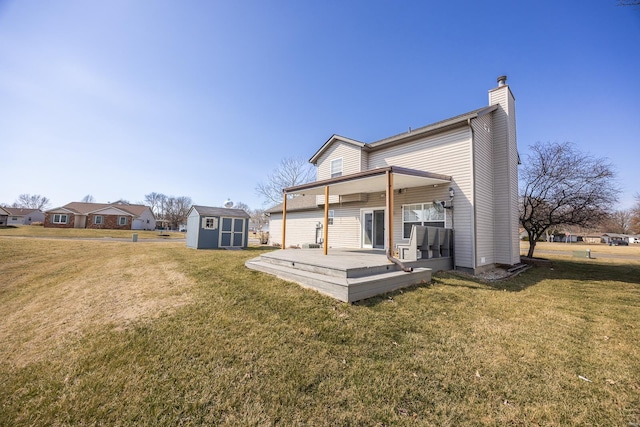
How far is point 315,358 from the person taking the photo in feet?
10.7

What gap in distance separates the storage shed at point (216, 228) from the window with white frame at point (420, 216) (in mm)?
12321

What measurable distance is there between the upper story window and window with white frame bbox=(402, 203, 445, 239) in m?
3.95

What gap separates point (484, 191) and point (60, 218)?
53.6 meters

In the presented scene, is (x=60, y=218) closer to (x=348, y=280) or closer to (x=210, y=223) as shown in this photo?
(x=210, y=223)

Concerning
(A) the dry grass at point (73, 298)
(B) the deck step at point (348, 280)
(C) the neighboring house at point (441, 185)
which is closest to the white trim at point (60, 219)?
(A) the dry grass at point (73, 298)

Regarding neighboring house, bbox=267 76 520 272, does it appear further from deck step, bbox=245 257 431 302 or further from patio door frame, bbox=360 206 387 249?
deck step, bbox=245 257 431 302

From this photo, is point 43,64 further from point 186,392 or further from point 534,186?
point 534,186

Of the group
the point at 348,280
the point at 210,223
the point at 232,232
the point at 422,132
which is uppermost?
the point at 422,132

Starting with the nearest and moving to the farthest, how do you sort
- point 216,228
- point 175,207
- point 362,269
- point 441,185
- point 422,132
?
point 362,269 → point 441,185 → point 422,132 → point 216,228 → point 175,207

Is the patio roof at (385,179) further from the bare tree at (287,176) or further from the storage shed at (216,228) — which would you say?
the bare tree at (287,176)

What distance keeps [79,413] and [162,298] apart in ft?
10.5

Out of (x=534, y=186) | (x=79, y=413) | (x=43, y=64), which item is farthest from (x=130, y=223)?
(x=534, y=186)

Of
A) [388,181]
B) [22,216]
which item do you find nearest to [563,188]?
[388,181]

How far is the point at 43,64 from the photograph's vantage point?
884 centimetres
